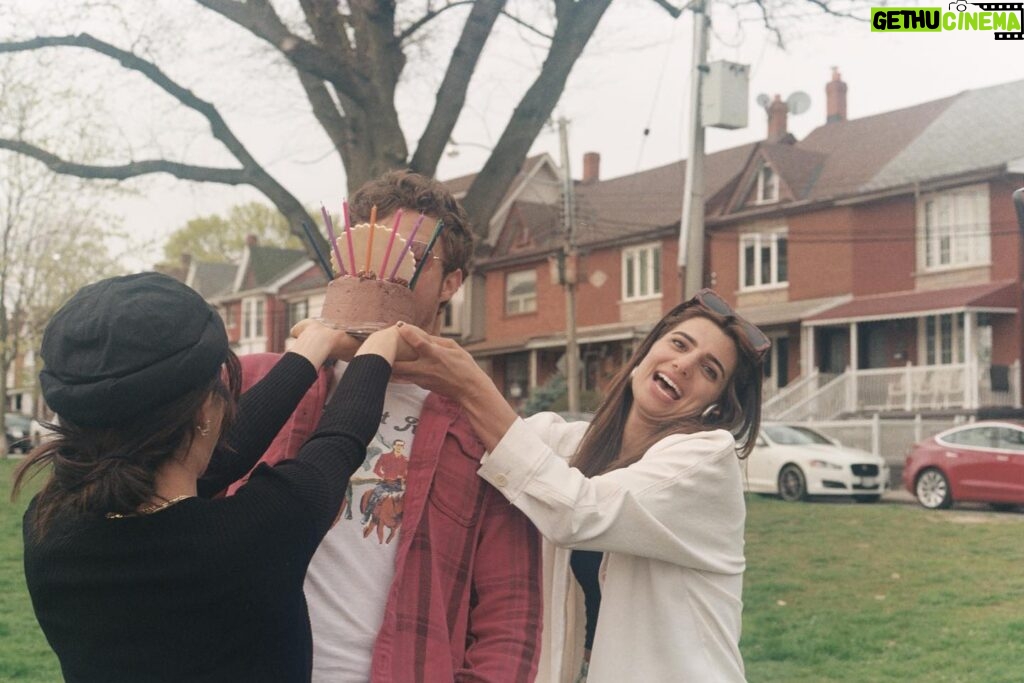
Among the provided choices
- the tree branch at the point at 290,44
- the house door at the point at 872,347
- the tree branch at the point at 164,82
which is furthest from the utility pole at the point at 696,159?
the house door at the point at 872,347

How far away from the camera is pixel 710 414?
266 centimetres

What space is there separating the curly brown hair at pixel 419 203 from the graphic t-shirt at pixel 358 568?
0.41 metres

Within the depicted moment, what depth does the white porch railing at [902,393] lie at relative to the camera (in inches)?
915

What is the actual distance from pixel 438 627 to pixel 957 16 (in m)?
6.72

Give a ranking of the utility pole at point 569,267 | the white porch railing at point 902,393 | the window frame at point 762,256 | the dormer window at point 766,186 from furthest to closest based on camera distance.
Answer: the dormer window at point 766,186
the window frame at point 762,256
the utility pole at point 569,267
the white porch railing at point 902,393

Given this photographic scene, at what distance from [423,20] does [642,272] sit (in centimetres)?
2444

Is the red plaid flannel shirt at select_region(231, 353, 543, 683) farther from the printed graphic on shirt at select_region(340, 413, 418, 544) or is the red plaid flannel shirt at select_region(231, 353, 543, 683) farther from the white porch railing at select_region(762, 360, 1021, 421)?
the white porch railing at select_region(762, 360, 1021, 421)

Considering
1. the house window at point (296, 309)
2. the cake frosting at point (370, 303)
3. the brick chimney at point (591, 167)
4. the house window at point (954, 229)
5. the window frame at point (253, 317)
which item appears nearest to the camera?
the cake frosting at point (370, 303)

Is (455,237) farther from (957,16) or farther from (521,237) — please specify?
(521,237)

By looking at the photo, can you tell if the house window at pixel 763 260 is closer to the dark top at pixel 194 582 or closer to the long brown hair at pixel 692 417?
the long brown hair at pixel 692 417

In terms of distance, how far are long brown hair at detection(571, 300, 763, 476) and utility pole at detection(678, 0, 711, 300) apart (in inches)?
294

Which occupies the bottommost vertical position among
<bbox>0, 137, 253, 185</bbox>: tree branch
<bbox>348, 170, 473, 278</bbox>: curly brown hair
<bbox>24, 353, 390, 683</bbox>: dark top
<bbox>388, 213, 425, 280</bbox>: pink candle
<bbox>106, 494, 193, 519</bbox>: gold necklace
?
<bbox>24, 353, 390, 683</bbox>: dark top

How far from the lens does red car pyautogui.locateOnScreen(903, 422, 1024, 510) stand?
574 inches

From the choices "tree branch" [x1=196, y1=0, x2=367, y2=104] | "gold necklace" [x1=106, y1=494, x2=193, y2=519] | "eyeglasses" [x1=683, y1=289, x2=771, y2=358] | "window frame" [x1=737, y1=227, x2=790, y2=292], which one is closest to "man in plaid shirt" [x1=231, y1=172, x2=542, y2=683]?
"gold necklace" [x1=106, y1=494, x2=193, y2=519]
